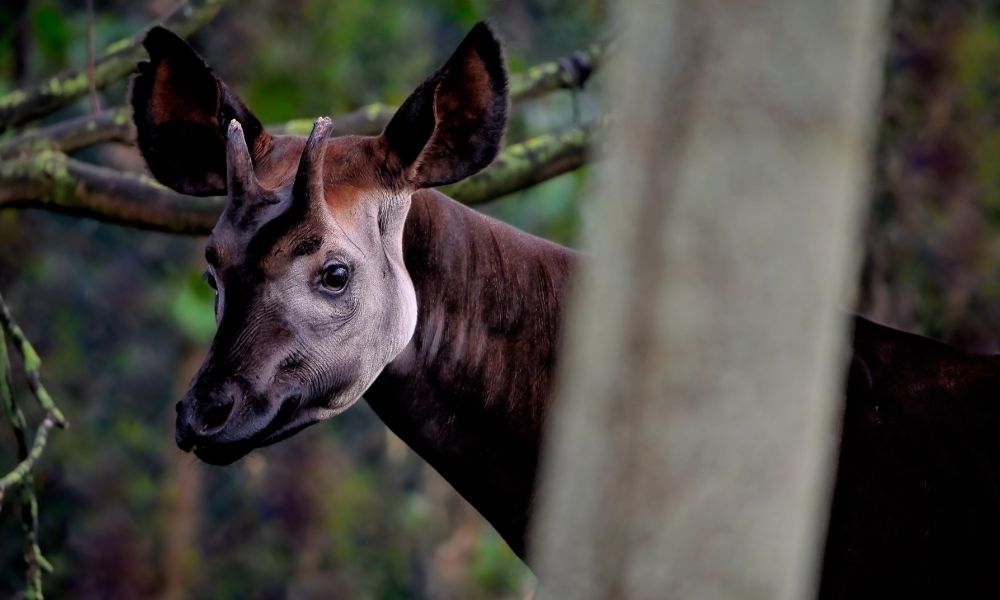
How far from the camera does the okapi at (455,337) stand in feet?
12.5

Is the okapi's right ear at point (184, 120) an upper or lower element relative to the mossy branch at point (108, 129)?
upper

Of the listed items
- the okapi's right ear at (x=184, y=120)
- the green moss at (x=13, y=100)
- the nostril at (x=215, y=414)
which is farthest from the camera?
the green moss at (x=13, y=100)

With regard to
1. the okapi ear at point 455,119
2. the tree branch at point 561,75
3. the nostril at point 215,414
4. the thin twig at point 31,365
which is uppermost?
the okapi ear at point 455,119

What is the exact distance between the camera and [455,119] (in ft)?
13.9

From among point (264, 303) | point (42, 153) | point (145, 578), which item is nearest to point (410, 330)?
point (264, 303)

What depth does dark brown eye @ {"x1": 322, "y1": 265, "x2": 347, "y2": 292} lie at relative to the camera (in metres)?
3.88

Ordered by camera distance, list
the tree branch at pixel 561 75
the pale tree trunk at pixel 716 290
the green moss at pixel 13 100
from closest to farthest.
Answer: the pale tree trunk at pixel 716 290
the green moss at pixel 13 100
the tree branch at pixel 561 75

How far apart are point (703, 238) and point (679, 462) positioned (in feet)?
0.81

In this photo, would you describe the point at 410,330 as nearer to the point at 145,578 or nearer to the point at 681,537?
the point at 681,537

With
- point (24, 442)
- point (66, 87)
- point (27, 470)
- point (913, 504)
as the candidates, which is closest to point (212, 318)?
point (66, 87)

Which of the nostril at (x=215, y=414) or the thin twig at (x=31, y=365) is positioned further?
the thin twig at (x=31, y=365)

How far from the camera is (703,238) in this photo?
5.12ft

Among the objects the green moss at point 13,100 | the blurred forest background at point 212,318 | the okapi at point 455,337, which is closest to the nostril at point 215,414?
the okapi at point 455,337

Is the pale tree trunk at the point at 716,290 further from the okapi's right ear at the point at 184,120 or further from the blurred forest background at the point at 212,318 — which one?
the blurred forest background at the point at 212,318
